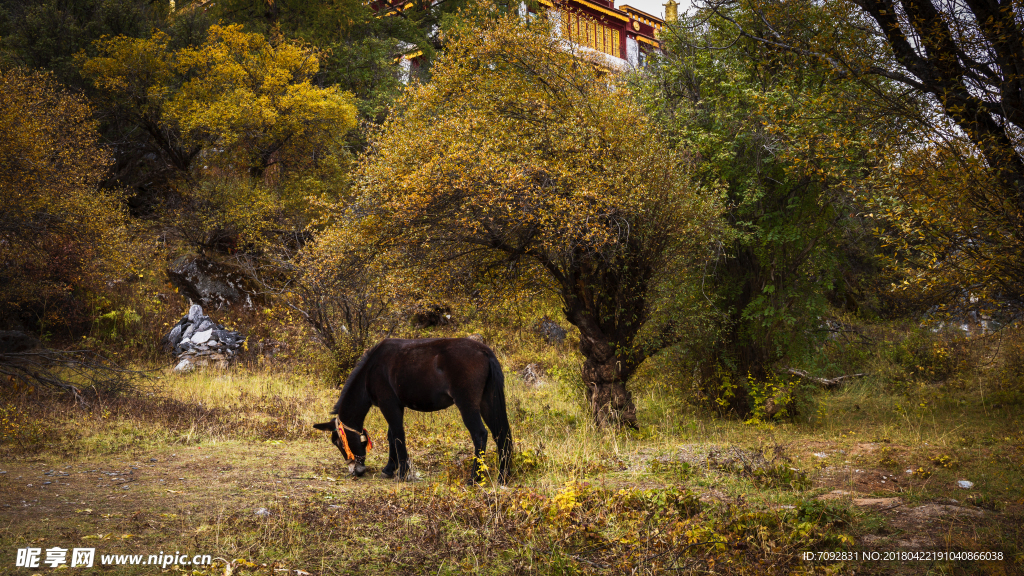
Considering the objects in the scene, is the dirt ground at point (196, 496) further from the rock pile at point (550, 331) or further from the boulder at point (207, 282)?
the boulder at point (207, 282)

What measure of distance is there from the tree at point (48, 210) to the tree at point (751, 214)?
11.8 metres

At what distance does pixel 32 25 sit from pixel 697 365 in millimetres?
25583

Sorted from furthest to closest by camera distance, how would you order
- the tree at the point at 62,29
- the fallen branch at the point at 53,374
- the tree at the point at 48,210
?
the tree at the point at 62,29 < the tree at the point at 48,210 < the fallen branch at the point at 53,374

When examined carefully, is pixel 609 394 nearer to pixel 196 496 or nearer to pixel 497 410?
pixel 497 410

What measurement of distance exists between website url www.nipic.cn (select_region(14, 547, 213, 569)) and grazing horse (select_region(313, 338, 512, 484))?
126 inches

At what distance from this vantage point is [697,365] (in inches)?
539

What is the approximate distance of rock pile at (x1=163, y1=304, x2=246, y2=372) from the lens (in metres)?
19.2

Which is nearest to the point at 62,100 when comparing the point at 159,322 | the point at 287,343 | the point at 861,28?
the point at 159,322

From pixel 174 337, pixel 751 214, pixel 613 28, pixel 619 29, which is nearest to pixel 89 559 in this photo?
pixel 751 214

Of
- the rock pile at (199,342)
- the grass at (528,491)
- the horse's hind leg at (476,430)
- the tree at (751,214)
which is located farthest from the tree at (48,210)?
the tree at (751,214)

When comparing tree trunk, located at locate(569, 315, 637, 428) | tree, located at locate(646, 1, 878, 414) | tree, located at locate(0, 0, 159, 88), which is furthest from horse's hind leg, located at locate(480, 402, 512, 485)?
tree, located at locate(0, 0, 159, 88)

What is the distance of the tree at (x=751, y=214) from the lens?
1245 centimetres

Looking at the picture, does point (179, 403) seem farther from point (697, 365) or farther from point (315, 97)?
point (315, 97)

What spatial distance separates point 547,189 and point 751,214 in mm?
5388
